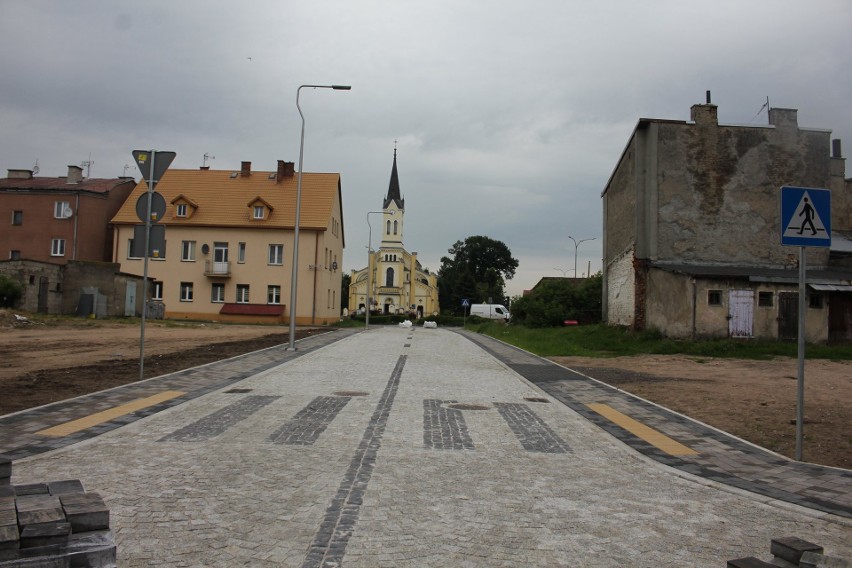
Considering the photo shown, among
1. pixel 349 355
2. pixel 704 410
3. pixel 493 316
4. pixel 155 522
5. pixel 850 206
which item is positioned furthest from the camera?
pixel 493 316

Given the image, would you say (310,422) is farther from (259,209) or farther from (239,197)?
(239,197)

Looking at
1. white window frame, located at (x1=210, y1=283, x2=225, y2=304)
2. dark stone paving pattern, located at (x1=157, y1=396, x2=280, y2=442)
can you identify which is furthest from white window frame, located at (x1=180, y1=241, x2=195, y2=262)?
dark stone paving pattern, located at (x1=157, y1=396, x2=280, y2=442)

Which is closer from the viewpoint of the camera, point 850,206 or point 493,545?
point 493,545

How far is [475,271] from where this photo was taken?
118688 millimetres

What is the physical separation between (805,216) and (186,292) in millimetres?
50740

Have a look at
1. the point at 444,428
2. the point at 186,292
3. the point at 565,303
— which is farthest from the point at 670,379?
the point at 186,292

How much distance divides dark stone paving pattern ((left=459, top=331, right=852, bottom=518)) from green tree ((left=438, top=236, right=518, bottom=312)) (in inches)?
3865

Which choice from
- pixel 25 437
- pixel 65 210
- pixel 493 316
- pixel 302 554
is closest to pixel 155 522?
pixel 302 554

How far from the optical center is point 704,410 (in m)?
11.5

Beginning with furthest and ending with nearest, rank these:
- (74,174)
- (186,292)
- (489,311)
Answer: (489,311) < (74,174) < (186,292)

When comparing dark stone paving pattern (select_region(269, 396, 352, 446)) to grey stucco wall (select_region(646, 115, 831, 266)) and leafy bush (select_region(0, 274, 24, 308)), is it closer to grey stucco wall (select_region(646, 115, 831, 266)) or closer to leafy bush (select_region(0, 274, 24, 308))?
grey stucco wall (select_region(646, 115, 831, 266))

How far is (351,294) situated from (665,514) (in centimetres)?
11245

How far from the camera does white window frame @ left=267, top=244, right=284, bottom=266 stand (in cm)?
5341

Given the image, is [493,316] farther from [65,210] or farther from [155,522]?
[155,522]
